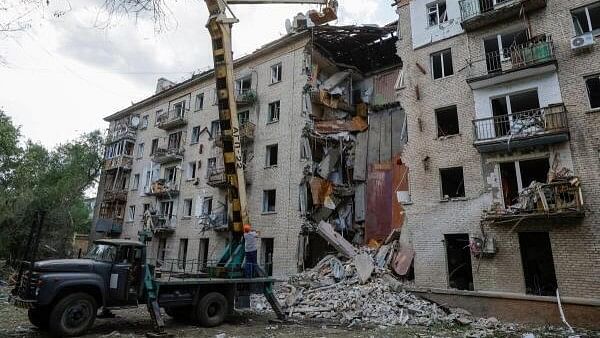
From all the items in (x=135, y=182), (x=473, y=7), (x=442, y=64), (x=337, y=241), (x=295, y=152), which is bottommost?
(x=337, y=241)

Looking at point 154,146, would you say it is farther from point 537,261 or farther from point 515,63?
point 537,261

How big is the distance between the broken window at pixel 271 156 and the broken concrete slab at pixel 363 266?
8.70 metres

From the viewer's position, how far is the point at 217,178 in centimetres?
2272

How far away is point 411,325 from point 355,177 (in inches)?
408

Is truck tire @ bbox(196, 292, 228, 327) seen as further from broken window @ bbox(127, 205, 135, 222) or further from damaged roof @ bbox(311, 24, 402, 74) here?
broken window @ bbox(127, 205, 135, 222)

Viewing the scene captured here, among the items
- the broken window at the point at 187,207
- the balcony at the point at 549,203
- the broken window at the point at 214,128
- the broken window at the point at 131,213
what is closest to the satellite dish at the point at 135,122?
the broken window at the point at 131,213

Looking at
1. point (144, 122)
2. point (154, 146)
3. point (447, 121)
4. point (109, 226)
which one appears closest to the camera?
point (447, 121)

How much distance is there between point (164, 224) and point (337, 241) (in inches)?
585

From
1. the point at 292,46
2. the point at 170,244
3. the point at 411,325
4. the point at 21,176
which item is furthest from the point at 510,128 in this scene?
the point at 21,176

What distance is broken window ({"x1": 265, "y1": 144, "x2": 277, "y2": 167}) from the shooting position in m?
22.2

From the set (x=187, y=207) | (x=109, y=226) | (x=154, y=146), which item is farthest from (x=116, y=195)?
(x=187, y=207)

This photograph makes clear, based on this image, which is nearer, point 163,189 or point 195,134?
point 163,189

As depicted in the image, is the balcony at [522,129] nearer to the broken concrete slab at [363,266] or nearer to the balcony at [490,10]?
the balcony at [490,10]

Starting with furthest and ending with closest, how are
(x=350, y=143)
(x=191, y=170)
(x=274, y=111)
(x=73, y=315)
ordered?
(x=191, y=170), (x=274, y=111), (x=350, y=143), (x=73, y=315)
